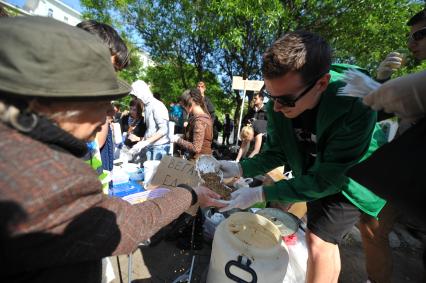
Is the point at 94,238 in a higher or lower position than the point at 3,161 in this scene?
lower

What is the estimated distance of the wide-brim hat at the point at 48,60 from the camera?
0.69 meters

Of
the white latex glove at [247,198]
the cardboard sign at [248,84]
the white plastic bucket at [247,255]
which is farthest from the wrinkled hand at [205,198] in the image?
the cardboard sign at [248,84]

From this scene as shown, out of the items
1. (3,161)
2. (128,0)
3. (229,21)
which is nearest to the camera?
(3,161)

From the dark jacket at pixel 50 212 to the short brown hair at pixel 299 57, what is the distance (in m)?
1.20

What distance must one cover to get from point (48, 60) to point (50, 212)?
412 millimetres

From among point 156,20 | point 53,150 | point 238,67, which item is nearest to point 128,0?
point 156,20

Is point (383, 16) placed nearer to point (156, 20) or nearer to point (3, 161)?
point (156, 20)

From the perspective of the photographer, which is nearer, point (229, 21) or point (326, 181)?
point (326, 181)

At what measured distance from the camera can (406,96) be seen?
2.93ft

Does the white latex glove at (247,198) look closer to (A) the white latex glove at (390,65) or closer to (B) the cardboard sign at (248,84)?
(A) the white latex glove at (390,65)

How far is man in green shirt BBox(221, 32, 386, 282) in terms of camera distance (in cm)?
156

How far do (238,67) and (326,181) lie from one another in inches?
402

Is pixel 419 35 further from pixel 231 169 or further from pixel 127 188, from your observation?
pixel 127 188

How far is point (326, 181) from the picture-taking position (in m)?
1.60
